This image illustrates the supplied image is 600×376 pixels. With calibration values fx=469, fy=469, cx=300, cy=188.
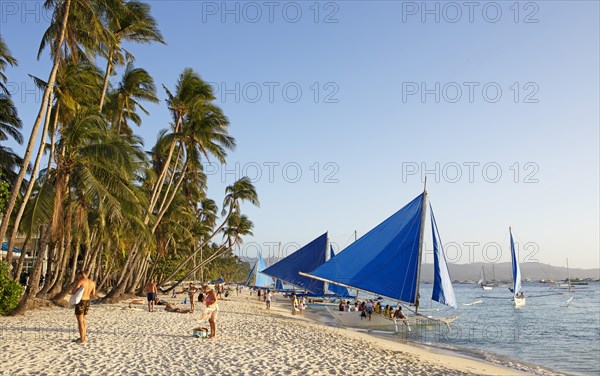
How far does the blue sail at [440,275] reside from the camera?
19125 mm

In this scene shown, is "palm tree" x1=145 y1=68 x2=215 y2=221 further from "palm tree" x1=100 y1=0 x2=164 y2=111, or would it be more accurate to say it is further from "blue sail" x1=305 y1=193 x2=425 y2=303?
"blue sail" x1=305 y1=193 x2=425 y2=303

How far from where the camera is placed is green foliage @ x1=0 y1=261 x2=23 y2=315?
14820 millimetres

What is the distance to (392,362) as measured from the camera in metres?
12.9

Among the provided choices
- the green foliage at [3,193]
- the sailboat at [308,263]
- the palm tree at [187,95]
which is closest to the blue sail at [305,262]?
the sailboat at [308,263]

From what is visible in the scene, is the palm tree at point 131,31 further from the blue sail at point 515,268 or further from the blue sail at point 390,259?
the blue sail at point 515,268

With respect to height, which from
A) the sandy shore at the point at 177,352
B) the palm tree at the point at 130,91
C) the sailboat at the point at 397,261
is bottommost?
the sandy shore at the point at 177,352

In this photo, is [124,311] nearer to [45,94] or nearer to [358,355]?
[45,94]

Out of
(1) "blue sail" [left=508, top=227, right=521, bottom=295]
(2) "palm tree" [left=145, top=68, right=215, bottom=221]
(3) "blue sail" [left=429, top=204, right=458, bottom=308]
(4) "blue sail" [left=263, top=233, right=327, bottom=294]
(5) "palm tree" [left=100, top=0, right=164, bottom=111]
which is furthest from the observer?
(1) "blue sail" [left=508, top=227, right=521, bottom=295]

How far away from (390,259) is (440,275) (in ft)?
6.92

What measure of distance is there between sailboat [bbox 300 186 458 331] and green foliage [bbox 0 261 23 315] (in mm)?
12218

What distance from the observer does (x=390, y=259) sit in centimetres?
1988

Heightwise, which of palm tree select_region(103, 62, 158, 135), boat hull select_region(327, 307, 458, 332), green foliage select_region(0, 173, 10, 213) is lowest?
boat hull select_region(327, 307, 458, 332)

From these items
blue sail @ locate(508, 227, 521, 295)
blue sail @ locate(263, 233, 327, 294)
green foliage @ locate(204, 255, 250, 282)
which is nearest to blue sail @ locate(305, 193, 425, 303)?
blue sail @ locate(263, 233, 327, 294)

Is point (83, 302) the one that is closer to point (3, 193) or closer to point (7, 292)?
point (7, 292)
